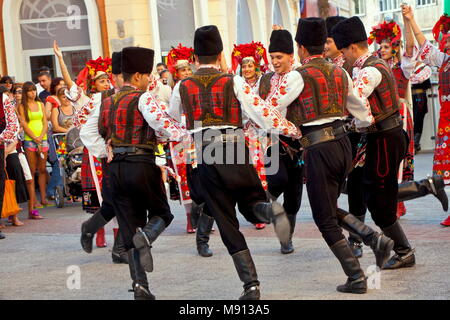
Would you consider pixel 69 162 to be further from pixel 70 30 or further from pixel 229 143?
pixel 70 30

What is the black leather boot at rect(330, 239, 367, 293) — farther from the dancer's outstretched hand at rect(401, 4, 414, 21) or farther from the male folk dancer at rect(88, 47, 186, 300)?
the dancer's outstretched hand at rect(401, 4, 414, 21)

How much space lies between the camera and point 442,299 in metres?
6.10

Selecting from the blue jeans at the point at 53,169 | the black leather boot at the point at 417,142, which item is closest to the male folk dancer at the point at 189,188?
the blue jeans at the point at 53,169

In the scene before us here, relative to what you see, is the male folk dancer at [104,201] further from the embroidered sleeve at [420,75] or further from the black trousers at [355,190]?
the embroidered sleeve at [420,75]

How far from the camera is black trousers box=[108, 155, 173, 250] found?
672 centimetres

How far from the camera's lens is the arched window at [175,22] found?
67.9 feet

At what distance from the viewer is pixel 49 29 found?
19.7 m

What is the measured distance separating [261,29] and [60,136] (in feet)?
43.0

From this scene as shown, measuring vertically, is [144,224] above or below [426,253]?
above

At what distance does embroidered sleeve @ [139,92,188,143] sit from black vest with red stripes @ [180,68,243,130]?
0.71ft

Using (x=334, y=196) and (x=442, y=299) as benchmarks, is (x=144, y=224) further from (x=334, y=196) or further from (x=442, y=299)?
(x=442, y=299)

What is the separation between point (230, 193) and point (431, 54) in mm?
3772

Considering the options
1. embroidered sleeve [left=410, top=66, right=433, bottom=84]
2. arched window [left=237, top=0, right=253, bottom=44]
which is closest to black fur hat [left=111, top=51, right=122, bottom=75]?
embroidered sleeve [left=410, top=66, right=433, bottom=84]
